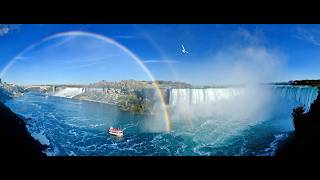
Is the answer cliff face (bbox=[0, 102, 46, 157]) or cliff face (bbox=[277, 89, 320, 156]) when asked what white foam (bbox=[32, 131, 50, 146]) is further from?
cliff face (bbox=[277, 89, 320, 156])

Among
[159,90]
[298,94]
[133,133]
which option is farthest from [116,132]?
[298,94]

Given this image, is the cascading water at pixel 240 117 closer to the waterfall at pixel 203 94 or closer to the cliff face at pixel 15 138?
the waterfall at pixel 203 94

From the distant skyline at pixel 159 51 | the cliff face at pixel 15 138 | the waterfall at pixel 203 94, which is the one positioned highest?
the distant skyline at pixel 159 51

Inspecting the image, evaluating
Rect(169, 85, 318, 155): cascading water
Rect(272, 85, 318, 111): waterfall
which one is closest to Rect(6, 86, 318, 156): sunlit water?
Rect(169, 85, 318, 155): cascading water

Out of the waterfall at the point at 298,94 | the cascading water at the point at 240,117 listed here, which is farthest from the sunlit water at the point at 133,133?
the waterfall at the point at 298,94
